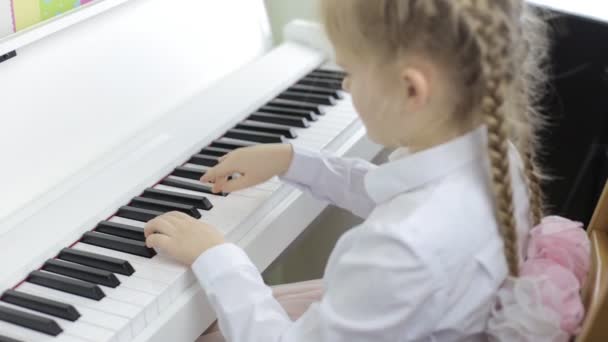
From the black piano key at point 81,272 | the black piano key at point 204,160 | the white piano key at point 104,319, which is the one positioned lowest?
the black piano key at point 204,160

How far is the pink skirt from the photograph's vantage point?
122 cm

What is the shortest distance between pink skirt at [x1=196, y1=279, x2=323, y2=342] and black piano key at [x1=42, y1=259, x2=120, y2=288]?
0.24m

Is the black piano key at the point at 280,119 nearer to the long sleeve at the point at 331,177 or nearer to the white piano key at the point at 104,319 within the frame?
the long sleeve at the point at 331,177

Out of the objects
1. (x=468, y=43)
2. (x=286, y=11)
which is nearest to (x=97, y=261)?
(x=468, y=43)

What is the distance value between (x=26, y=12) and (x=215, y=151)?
15.3 inches

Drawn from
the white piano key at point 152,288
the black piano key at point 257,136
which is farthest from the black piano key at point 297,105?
the white piano key at point 152,288

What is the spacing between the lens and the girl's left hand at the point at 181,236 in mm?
1058

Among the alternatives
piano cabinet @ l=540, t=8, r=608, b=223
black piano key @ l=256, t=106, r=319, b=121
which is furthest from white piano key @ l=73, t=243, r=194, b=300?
piano cabinet @ l=540, t=8, r=608, b=223

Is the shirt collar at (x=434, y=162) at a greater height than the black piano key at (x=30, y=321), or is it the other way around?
the shirt collar at (x=434, y=162)

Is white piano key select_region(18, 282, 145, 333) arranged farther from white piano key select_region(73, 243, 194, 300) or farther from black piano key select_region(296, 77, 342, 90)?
black piano key select_region(296, 77, 342, 90)

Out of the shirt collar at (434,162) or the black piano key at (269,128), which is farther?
the black piano key at (269,128)

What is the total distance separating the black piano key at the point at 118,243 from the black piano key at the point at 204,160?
25 centimetres

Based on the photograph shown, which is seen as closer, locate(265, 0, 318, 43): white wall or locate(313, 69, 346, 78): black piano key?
locate(313, 69, 346, 78): black piano key

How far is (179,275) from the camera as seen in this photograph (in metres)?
1.05
